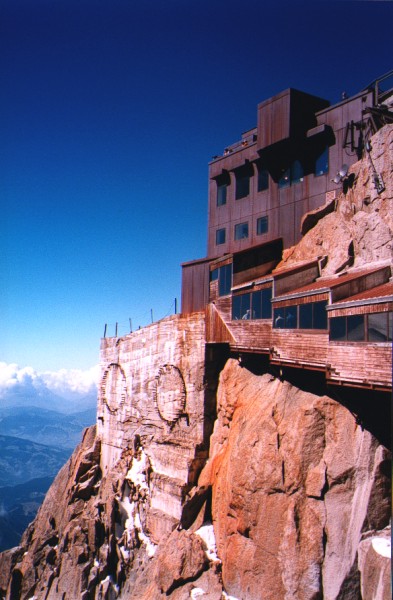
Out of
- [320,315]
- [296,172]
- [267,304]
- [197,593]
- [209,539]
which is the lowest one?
[197,593]

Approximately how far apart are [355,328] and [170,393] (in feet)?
67.5

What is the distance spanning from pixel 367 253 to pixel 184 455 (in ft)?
59.9

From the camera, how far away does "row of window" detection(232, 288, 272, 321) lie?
90.2 feet

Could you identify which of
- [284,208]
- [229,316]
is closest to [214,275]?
[229,316]

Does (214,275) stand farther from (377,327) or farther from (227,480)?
(377,327)

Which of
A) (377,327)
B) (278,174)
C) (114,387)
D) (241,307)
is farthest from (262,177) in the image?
(114,387)

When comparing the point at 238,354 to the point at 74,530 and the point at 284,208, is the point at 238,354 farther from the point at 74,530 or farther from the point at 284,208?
the point at 74,530

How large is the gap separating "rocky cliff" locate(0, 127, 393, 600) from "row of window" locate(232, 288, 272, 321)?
3.36 m

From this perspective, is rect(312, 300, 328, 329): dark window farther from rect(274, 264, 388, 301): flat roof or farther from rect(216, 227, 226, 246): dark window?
rect(216, 227, 226, 246): dark window

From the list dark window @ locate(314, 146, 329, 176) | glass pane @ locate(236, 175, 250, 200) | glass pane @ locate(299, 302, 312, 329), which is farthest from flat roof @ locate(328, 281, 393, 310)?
glass pane @ locate(236, 175, 250, 200)

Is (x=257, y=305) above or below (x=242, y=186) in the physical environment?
below

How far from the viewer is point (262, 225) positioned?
38.6 metres

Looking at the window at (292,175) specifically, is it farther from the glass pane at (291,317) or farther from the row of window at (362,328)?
the row of window at (362,328)

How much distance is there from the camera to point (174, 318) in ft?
126
